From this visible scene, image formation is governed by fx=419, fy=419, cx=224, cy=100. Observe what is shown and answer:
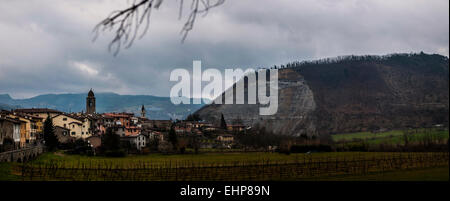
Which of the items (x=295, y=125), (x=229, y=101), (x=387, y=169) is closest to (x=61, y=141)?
(x=387, y=169)

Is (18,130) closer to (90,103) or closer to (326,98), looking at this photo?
(90,103)

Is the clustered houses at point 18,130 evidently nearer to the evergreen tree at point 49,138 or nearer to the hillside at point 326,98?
the evergreen tree at point 49,138

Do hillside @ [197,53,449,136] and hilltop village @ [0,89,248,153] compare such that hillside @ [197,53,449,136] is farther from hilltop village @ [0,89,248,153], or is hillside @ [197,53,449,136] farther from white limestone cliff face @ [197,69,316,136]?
hilltop village @ [0,89,248,153]

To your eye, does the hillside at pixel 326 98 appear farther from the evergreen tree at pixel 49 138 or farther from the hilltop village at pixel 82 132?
the evergreen tree at pixel 49 138

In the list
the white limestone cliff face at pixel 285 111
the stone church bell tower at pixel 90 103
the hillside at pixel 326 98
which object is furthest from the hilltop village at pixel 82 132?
the hillside at pixel 326 98

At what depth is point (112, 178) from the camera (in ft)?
90.3

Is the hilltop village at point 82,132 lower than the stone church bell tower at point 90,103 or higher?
lower

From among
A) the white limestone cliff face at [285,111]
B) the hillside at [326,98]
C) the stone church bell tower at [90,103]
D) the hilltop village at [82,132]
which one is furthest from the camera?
the white limestone cliff face at [285,111]

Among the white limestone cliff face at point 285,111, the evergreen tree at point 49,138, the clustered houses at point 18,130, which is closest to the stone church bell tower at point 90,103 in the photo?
the clustered houses at point 18,130

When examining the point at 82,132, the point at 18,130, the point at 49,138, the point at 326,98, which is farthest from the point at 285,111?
the point at 18,130

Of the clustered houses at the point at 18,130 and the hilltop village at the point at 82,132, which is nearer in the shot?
the clustered houses at the point at 18,130

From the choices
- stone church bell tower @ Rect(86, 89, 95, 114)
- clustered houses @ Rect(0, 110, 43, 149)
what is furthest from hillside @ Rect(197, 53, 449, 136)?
clustered houses @ Rect(0, 110, 43, 149)

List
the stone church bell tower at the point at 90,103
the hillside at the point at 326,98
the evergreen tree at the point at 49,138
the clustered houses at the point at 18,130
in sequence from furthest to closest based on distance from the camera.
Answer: the hillside at the point at 326,98 → the stone church bell tower at the point at 90,103 → the evergreen tree at the point at 49,138 → the clustered houses at the point at 18,130
